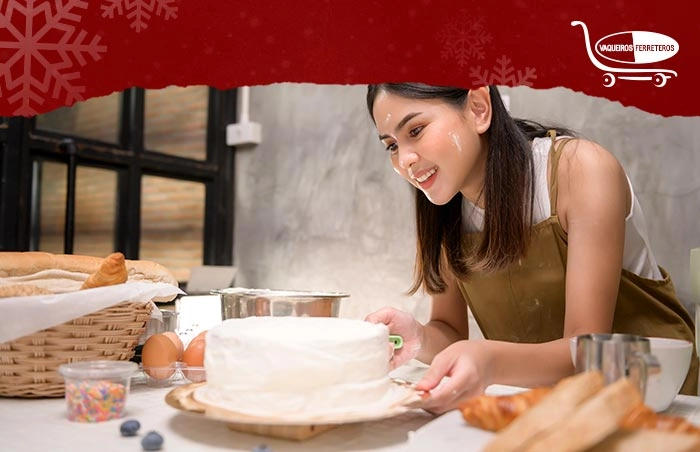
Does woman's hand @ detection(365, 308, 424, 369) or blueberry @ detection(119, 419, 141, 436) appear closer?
blueberry @ detection(119, 419, 141, 436)

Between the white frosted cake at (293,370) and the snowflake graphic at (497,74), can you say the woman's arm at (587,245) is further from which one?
the white frosted cake at (293,370)

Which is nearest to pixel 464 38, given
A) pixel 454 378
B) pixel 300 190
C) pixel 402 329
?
pixel 402 329

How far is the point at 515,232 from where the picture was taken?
1.34 meters

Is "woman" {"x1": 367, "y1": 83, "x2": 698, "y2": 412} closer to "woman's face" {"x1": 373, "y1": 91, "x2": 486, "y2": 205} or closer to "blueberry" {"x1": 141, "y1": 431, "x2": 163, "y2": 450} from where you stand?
"woman's face" {"x1": 373, "y1": 91, "x2": 486, "y2": 205}

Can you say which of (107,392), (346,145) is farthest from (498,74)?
(346,145)

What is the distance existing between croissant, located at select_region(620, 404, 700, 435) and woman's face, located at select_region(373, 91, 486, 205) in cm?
80

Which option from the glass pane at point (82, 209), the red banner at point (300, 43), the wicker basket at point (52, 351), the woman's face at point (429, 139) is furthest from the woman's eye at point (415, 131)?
the glass pane at point (82, 209)

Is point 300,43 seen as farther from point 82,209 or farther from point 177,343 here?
point 82,209

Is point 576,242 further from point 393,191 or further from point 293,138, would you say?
point 293,138

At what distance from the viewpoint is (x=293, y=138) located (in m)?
3.27

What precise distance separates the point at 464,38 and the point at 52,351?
1.04 metres

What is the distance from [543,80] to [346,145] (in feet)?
3.72

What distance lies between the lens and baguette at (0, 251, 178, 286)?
3.52ft

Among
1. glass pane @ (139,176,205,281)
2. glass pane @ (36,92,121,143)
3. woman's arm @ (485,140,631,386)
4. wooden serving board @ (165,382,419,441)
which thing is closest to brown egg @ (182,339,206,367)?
wooden serving board @ (165,382,419,441)
